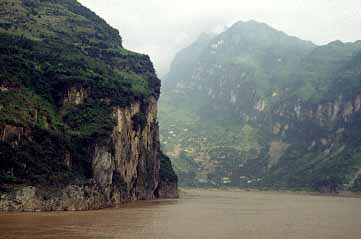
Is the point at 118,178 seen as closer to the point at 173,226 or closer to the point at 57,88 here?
the point at 57,88

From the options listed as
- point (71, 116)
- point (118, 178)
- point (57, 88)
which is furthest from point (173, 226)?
point (57, 88)

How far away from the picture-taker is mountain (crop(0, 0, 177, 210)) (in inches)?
3511

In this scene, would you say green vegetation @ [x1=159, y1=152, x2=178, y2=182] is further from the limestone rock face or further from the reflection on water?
the reflection on water

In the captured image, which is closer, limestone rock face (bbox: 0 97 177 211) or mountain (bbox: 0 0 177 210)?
limestone rock face (bbox: 0 97 177 211)

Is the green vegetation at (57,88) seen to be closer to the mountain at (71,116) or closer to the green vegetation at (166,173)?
the mountain at (71,116)

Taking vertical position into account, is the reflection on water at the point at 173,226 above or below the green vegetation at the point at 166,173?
below

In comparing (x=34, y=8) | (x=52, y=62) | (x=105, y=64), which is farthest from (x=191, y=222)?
(x=34, y=8)

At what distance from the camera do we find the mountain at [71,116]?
89.2 metres

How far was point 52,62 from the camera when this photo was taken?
119 m

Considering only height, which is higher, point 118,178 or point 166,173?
point 166,173

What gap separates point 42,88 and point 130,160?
1079 inches

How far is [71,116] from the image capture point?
109 m

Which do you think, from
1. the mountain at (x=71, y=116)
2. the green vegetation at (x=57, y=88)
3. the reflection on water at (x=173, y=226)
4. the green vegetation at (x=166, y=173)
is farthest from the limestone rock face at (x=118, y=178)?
the reflection on water at (x=173, y=226)

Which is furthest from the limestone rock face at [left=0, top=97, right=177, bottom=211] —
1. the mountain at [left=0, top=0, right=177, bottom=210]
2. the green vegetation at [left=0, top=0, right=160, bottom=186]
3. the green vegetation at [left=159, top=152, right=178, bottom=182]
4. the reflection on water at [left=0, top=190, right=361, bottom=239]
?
the reflection on water at [left=0, top=190, right=361, bottom=239]
